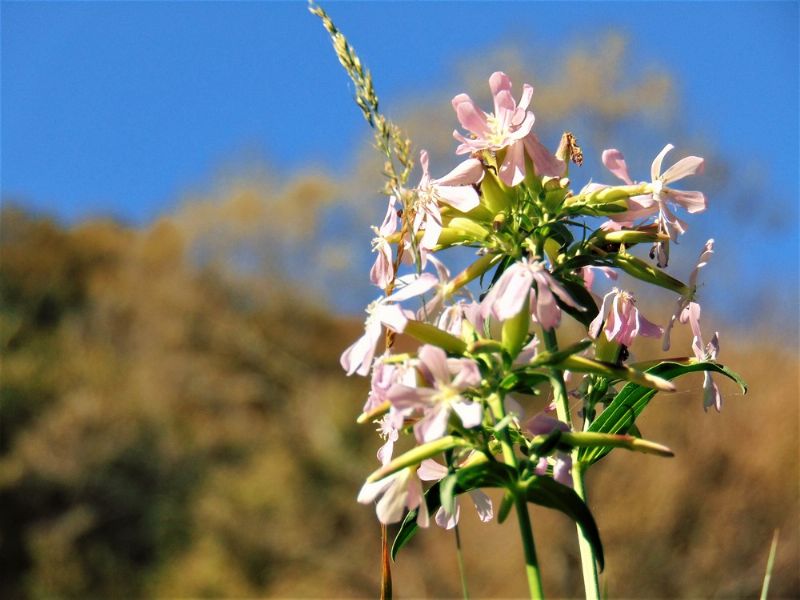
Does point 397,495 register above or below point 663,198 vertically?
below

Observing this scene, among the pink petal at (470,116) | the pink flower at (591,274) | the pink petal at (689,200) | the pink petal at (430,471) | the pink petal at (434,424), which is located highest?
the pink petal at (470,116)

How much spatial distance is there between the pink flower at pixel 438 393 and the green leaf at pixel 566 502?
0.20 feet

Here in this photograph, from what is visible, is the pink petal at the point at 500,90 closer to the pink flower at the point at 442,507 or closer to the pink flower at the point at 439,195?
the pink flower at the point at 439,195

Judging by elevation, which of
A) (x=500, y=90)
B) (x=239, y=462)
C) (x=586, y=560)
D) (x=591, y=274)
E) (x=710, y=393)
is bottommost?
(x=586, y=560)

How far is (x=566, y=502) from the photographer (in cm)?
53

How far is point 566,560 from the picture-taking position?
5734 millimetres

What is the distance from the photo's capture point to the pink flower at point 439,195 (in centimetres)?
61

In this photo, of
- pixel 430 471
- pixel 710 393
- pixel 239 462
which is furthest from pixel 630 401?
pixel 239 462

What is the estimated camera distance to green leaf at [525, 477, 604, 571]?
20.7 inches

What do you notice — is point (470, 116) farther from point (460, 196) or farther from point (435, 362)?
point (435, 362)

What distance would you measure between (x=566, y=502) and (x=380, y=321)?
0.52 feet

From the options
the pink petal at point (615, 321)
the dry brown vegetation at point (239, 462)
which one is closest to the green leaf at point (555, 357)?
the pink petal at point (615, 321)

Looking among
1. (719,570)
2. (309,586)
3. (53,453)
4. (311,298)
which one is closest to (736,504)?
(719,570)

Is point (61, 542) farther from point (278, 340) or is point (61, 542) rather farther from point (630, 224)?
point (630, 224)
